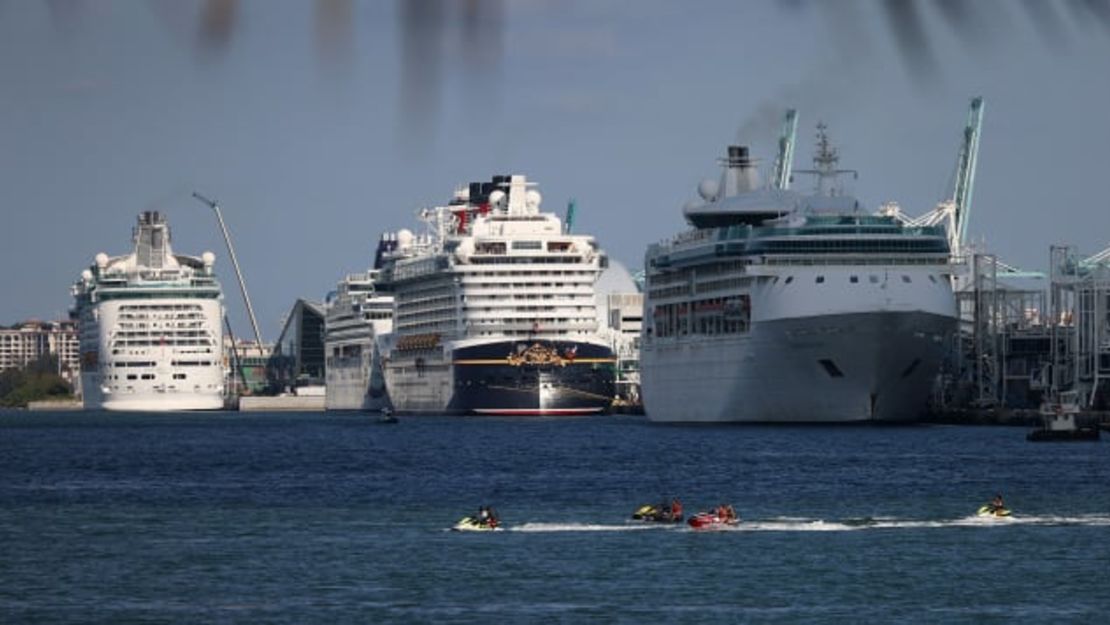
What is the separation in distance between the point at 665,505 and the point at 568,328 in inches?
4212

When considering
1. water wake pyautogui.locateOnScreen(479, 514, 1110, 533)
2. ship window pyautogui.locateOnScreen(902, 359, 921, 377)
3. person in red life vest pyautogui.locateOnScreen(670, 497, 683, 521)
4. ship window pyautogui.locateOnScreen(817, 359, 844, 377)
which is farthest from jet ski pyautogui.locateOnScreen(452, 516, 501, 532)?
ship window pyautogui.locateOnScreen(902, 359, 921, 377)

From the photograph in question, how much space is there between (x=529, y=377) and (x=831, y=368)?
161 ft

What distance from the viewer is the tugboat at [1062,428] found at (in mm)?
124188

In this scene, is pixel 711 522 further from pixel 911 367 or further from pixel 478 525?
pixel 911 367

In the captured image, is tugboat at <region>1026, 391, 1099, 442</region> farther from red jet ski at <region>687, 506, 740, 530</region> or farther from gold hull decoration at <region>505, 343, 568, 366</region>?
red jet ski at <region>687, 506, 740, 530</region>

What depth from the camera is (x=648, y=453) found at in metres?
118

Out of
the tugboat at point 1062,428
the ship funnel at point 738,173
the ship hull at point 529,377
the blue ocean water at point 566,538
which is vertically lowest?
the blue ocean water at point 566,538

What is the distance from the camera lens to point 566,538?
69.9 metres

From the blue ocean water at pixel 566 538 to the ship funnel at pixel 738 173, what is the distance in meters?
36.5

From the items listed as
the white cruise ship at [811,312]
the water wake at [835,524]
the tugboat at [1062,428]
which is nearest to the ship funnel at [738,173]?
the white cruise ship at [811,312]

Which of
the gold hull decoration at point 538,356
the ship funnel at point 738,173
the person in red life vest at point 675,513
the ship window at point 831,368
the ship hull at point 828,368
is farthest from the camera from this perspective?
the gold hull decoration at point 538,356

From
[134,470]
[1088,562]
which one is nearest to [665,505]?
[1088,562]

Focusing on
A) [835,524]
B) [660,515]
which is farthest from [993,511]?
[660,515]

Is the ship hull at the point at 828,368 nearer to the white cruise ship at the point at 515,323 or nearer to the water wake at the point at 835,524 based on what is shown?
the white cruise ship at the point at 515,323
